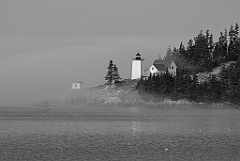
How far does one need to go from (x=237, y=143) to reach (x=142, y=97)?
121 meters

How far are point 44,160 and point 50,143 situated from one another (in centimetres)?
1353

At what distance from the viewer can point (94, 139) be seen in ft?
212

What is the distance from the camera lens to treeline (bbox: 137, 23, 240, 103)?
16550 centimetres

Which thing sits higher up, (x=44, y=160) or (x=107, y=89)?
(x=107, y=89)

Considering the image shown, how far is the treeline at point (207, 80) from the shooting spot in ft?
543

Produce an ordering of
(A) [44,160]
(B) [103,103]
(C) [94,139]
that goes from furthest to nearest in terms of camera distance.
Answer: (B) [103,103], (C) [94,139], (A) [44,160]

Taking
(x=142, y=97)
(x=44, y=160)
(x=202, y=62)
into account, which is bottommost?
(x=44, y=160)

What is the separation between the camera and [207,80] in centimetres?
17538

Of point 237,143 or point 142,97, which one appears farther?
point 142,97

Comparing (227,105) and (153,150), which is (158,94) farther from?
(153,150)

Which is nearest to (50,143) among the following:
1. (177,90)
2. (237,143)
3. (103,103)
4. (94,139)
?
(94,139)

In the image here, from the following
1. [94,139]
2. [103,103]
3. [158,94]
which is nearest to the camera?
[94,139]

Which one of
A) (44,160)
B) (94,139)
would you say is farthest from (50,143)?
(44,160)

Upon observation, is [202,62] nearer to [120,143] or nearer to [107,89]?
[107,89]
